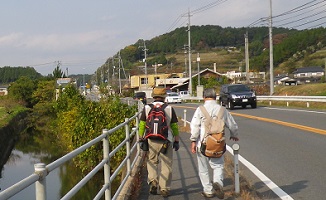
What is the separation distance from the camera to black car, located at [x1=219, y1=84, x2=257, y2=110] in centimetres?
3097

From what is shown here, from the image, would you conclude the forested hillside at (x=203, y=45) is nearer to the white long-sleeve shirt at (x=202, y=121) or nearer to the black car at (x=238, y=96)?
the black car at (x=238, y=96)

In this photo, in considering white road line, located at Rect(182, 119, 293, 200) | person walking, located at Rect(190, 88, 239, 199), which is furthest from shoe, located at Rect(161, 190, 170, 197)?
white road line, located at Rect(182, 119, 293, 200)

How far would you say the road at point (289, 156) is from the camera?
762 cm

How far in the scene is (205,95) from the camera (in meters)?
6.93

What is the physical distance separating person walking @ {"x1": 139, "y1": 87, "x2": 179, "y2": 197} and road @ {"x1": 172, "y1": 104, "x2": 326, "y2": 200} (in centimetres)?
156

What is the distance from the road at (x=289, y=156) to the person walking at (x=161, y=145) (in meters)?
1.56

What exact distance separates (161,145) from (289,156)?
4529mm

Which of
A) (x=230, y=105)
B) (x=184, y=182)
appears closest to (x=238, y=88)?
(x=230, y=105)

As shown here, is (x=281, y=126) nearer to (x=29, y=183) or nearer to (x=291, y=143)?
(x=291, y=143)

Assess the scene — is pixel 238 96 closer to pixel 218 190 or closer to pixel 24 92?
pixel 218 190

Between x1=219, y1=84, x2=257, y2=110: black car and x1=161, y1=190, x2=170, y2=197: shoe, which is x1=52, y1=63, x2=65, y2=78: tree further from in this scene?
x1=161, y1=190, x2=170, y2=197: shoe

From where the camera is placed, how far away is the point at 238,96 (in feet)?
102

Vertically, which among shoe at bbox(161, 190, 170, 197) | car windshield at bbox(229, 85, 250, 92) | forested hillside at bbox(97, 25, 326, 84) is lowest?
shoe at bbox(161, 190, 170, 197)

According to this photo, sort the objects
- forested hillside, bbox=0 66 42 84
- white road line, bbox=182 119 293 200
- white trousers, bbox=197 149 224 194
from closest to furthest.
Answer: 1. white trousers, bbox=197 149 224 194
2. white road line, bbox=182 119 293 200
3. forested hillside, bbox=0 66 42 84
